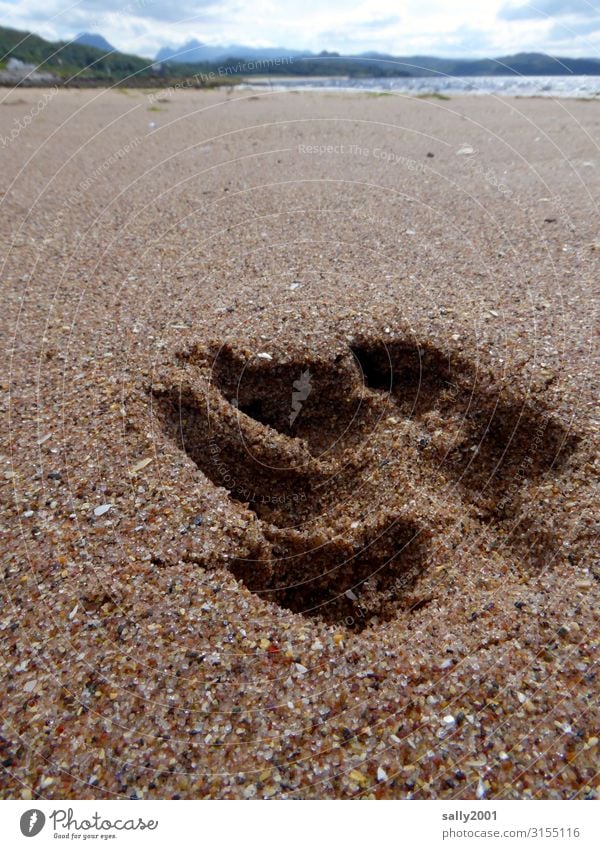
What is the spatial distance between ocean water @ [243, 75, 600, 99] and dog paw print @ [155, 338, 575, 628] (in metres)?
15.4

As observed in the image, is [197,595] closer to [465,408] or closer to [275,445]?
[275,445]

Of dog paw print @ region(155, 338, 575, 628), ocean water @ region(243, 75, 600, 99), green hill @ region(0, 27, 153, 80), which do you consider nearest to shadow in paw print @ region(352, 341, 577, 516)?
dog paw print @ region(155, 338, 575, 628)

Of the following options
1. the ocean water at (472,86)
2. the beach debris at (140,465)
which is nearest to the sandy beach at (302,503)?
the beach debris at (140,465)

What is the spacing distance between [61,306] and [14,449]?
6.24 ft

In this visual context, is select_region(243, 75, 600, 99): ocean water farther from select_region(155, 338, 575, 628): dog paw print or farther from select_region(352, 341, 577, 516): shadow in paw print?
select_region(155, 338, 575, 628): dog paw print

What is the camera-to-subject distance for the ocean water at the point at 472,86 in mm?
16828

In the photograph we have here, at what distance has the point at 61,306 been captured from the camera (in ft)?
16.5

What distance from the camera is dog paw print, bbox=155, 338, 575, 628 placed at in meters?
3.11

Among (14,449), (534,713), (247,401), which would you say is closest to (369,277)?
(247,401)

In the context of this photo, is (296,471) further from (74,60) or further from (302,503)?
(74,60)

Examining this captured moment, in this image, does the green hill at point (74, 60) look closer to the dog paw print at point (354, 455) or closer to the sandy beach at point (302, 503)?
the sandy beach at point (302, 503)

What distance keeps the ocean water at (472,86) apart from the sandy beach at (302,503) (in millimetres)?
13225

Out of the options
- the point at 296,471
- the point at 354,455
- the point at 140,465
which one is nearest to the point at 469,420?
the point at 354,455

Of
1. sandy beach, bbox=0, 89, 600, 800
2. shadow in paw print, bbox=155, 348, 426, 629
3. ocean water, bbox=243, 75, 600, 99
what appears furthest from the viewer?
ocean water, bbox=243, 75, 600, 99
